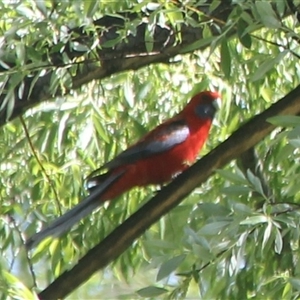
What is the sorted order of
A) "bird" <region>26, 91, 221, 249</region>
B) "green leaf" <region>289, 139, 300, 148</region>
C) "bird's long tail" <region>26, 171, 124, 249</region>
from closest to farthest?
1. "green leaf" <region>289, 139, 300, 148</region>
2. "bird's long tail" <region>26, 171, 124, 249</region>
3. "bird" <region>26, 91, 221, 249</region>

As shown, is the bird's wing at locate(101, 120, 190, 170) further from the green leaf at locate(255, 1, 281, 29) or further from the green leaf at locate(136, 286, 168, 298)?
the green leaf at locate(255, 1, 281, 29)

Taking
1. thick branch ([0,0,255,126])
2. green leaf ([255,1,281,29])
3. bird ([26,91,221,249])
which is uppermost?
green leaf ([255,1,281,29])

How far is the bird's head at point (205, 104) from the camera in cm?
186

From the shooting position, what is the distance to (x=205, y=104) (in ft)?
6.45

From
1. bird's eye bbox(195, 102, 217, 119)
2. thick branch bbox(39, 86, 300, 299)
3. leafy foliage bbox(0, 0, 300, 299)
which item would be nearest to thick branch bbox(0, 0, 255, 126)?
leafy foliage bbox(0, 0, 300, 299)

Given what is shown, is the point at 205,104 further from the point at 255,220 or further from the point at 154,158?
the point at 255,220

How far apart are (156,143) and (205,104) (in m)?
0.16

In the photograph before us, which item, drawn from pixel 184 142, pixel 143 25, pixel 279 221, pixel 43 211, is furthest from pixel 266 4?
pixel 184 142

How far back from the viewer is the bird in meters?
1.67

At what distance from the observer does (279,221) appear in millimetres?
1162

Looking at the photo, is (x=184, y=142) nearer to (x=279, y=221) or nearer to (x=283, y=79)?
(x=283, y=79)

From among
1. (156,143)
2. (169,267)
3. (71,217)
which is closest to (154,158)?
(156,143)

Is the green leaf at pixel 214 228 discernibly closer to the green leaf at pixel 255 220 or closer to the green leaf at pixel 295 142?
the green leaf at pixel 255 220

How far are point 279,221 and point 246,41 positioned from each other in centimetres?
29
